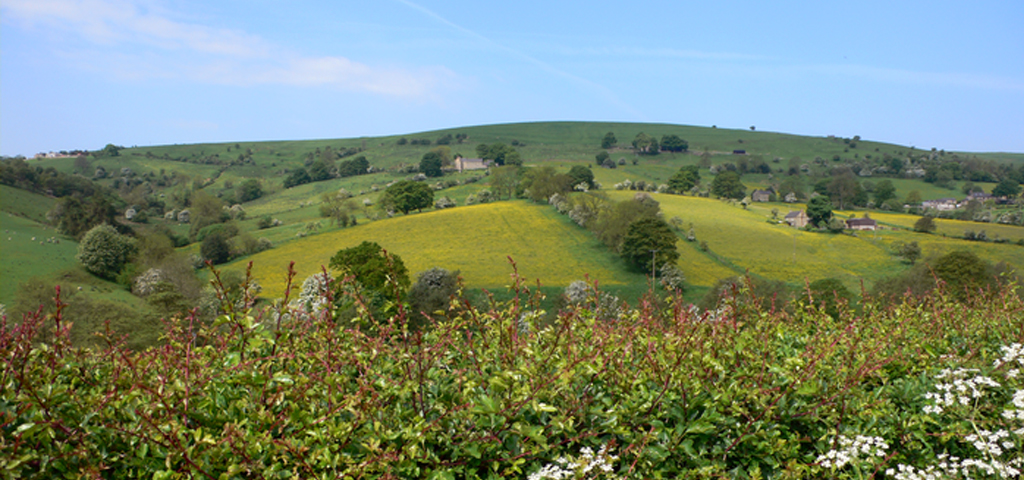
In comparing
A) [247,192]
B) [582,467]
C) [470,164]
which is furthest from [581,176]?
[582,467]

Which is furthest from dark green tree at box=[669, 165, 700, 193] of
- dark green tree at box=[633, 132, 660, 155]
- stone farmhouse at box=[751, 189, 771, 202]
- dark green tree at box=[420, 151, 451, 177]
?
dark green tree at box=[420, 151, 451, 177]

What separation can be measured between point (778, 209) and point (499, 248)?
5474 cm

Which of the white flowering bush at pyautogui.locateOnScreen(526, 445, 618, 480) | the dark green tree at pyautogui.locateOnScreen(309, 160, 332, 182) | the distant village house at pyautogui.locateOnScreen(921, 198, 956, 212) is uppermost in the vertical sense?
the white flowering bush at pyautogui.locateOnScreen(526, 445, 618, 480)

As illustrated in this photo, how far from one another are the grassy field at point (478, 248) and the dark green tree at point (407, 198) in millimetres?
5192

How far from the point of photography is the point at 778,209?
9350cm

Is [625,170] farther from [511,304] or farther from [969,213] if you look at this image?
[511,304]

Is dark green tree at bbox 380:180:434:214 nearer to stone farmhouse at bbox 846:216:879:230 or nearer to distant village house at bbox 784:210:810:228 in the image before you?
distant village house at bbox 784:210:810:228

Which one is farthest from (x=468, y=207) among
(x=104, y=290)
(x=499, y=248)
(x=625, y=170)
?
(x=625, y=170)

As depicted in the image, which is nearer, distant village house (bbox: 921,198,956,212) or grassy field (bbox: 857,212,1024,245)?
grassy field (bbox: 857,212,1024,245)

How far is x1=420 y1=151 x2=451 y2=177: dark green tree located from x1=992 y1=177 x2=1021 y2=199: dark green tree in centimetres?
11647

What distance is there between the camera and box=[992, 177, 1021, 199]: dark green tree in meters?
107

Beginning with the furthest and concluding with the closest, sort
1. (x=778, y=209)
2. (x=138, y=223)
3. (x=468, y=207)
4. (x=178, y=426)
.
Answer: (x=138, y=223) → (x=778, y=209) → (x=468, y=207) → (x=178, y=426)

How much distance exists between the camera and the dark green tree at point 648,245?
188 ft

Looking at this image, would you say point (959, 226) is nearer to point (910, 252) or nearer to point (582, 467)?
point (910, 252)
